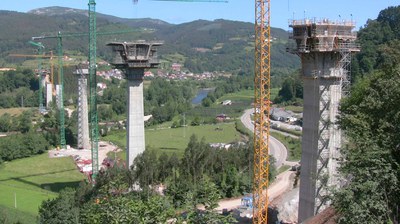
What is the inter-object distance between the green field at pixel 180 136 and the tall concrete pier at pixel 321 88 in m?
30.3

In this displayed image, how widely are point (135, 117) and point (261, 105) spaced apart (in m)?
11.4

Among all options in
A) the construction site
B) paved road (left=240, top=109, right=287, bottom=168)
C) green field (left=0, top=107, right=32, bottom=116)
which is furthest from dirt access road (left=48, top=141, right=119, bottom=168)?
green field (left=0, top=107, right=32, bottom=116)

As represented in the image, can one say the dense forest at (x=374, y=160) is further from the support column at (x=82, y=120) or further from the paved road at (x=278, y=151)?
the support column at (x=82, y=120)

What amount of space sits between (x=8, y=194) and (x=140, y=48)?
14495 millimetres

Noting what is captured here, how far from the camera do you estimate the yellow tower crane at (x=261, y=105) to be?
84.5ft

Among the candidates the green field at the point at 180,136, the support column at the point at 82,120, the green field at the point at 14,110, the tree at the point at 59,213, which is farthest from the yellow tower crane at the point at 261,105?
the green field at the point at 14,110

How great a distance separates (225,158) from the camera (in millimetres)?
36625

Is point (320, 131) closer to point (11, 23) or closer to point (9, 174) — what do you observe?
point (9, 174)

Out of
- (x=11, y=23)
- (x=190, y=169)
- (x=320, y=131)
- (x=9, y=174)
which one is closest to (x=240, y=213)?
(x=190, y=169)

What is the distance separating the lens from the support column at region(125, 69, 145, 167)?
34531mm

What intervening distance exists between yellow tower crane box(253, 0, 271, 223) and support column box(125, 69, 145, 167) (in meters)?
10.6

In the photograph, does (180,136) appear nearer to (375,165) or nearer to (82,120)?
(82,120)

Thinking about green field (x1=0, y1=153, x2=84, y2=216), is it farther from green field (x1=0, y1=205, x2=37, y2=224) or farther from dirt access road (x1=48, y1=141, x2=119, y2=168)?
dirt access road (x1=48, y1=141, x2=119, y2=168)

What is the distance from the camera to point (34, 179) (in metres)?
43.2
